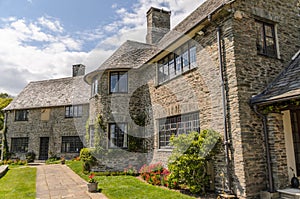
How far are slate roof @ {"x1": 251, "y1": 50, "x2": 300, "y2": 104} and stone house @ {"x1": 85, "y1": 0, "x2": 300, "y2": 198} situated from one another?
0.16 feet

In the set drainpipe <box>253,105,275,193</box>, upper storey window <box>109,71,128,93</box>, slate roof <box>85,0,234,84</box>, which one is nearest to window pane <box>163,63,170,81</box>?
slate roof <box>85,0,234,84</box>

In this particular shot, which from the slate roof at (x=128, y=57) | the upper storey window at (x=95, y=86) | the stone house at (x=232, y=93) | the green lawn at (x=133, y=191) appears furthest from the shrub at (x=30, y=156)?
the green lawn at (x=133, y=191)

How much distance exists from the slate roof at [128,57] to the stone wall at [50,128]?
276 inches

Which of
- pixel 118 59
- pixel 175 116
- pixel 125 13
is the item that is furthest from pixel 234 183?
pixel 118 59

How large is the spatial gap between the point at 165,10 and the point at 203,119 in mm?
13142

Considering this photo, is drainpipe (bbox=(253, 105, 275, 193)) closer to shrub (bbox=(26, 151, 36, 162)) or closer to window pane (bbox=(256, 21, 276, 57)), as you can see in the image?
window pane (bbox=(256, 21, 276, 57))

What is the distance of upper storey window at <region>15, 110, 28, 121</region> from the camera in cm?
2383

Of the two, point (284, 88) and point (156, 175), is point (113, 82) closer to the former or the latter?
point (156, 175)

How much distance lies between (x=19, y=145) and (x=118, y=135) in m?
14.8

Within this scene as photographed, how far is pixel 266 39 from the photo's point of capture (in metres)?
9.01

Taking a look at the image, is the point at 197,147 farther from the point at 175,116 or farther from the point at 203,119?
the point at 175,116

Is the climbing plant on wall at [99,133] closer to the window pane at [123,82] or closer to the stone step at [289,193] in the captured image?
the window pane at [123,82]

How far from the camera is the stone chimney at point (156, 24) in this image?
1880 cm

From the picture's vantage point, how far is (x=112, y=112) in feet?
46.5
